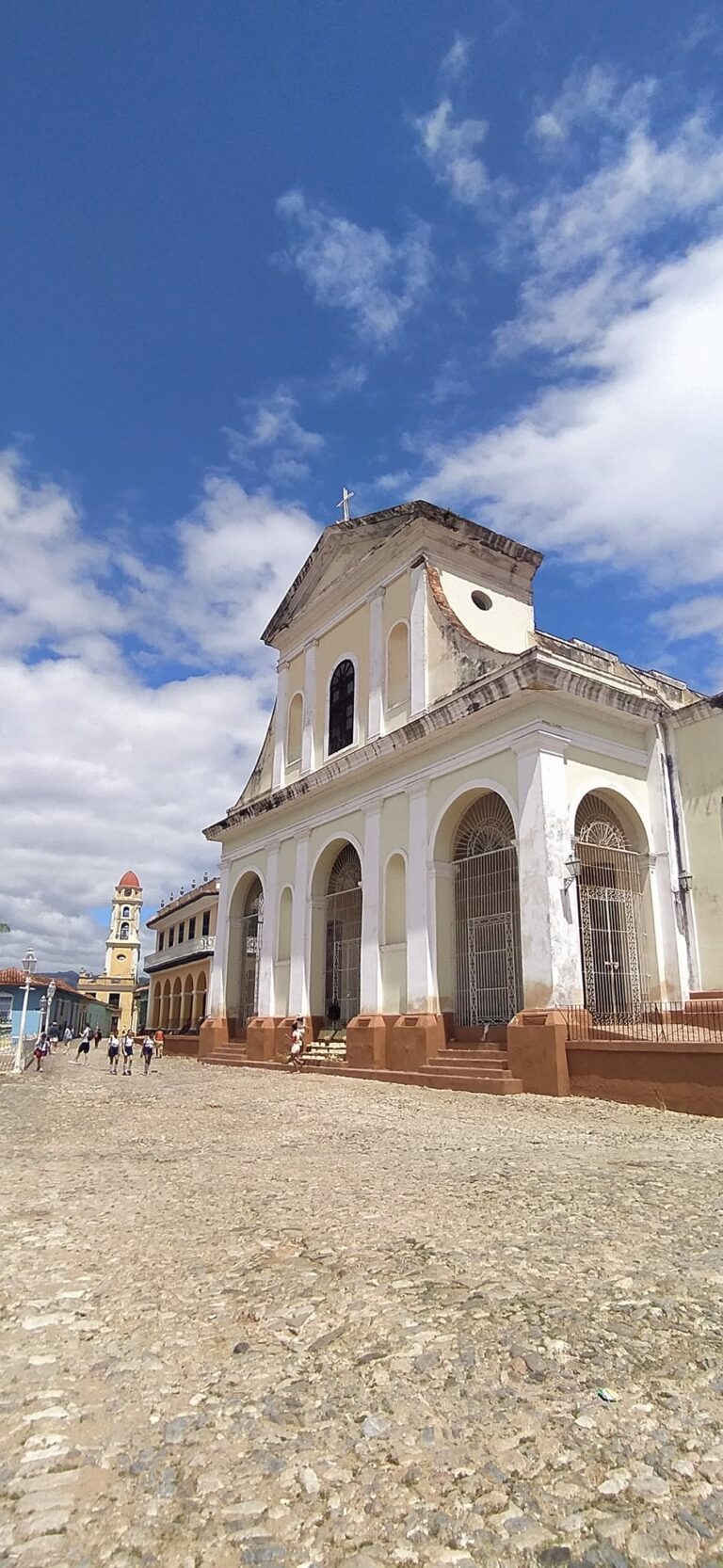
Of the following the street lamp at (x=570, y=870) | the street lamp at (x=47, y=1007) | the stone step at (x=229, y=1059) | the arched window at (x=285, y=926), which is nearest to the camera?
the street lamp at (x=570, y=870)

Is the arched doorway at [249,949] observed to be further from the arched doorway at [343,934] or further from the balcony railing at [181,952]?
the balcony railing at [181,952]

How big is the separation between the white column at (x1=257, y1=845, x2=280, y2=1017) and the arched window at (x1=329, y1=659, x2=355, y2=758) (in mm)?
2902

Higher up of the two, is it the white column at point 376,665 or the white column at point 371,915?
the white column at point 376,665

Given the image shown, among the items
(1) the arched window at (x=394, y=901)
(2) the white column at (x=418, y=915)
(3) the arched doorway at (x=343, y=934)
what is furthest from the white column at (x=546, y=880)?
(3) the arched doorway at (x=343, y=934)

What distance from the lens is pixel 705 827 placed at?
12.7 m

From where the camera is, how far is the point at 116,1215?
16.2ft

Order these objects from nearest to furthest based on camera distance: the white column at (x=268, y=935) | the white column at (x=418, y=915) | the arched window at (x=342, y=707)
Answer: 1. the white column at (x=418, y=915)
2. the arched window at (x=342, y=707)
3. the white column at (x=268, y=935)

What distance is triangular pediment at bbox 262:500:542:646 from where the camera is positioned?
15.9 metres

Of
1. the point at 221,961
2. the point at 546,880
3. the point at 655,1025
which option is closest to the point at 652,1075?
the point at 655,1025

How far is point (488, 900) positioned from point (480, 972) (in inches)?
42.9

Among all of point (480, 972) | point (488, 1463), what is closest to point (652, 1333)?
point (488, 1463)

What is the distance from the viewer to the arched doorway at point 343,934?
17.3 m

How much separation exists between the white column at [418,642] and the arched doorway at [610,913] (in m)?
3.71

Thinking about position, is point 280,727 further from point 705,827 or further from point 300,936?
point 705,827
